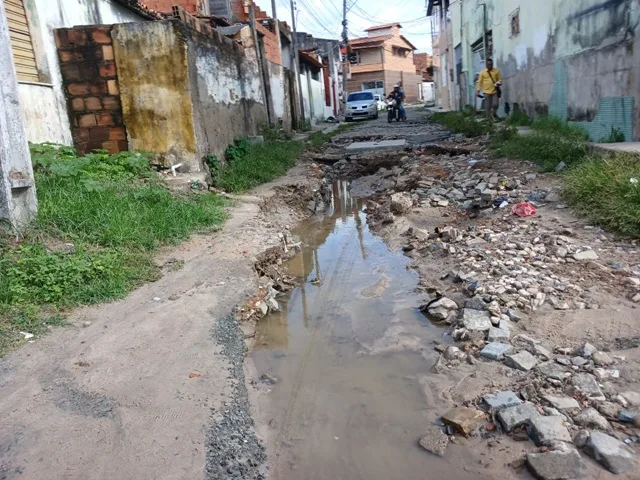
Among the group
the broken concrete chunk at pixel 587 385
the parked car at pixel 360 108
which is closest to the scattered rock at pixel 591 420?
the broken concrete chunk at pixel 587 385

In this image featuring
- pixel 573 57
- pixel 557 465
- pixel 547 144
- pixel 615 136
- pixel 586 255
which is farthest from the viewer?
pixel 573 57

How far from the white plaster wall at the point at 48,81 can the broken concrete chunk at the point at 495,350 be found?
20.3 feet

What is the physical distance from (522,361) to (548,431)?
0.64m

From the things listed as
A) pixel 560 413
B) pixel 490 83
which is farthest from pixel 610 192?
pixel 490 83

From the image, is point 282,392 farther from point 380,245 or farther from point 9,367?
point 380,245

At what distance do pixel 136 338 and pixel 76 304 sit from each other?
751 mm

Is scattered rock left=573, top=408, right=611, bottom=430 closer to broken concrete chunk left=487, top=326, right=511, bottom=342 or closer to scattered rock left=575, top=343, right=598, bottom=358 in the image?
scattered rock left=575, top=343, right=598, bottom=358

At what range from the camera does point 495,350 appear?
3.13 meters

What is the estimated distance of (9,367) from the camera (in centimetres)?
307

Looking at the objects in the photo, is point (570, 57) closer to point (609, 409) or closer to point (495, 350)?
point (495, 350)

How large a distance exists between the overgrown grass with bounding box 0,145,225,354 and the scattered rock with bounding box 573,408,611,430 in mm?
3218

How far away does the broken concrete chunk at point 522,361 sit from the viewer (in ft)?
9.61

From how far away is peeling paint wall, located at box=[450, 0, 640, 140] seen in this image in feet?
22.5

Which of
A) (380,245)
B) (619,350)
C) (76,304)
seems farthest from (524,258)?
(76,304)
